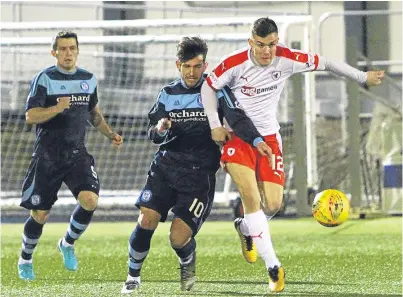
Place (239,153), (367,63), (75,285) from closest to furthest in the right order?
1. (239,153)
2. (75,285)
3. (367,63)

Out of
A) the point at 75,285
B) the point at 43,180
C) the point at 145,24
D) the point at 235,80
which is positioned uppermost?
the point at 145,24

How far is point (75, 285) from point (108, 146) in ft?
32.1

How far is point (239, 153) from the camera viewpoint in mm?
7605

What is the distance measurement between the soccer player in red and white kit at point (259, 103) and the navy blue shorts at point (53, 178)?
Answer: 1.61 meters

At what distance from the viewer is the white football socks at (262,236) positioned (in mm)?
7293

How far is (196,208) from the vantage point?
762 cm

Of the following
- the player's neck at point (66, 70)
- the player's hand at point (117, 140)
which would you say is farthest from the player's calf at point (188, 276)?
the player's neck at point (66, 70)

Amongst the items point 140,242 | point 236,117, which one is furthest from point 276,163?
point 140,242

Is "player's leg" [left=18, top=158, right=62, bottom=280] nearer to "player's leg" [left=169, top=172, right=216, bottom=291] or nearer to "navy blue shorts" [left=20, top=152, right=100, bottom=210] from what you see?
"navy blue shorts" [left=20, top=152, right=100, bottom=210]

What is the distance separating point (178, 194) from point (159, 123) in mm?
560

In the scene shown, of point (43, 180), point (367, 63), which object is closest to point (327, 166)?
point (367, 63)

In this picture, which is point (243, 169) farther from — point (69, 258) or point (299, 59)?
point (69, 258)

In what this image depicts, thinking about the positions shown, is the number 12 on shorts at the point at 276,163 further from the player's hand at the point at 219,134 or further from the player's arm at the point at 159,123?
the player's arm at the point at 159,123

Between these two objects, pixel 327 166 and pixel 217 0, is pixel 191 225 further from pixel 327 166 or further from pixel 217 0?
pixel 217 0
